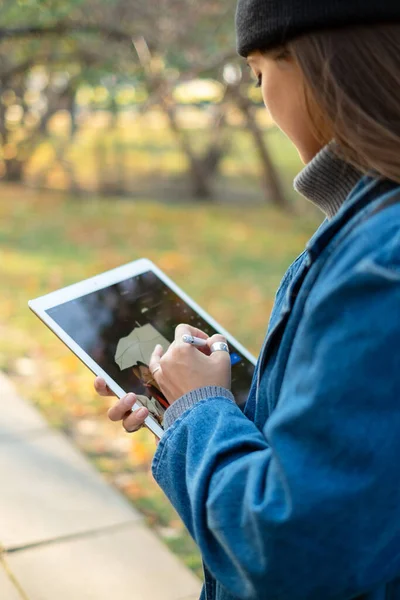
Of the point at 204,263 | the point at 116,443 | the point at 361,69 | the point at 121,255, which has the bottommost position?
the point at 204,263

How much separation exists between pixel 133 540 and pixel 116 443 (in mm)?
1001

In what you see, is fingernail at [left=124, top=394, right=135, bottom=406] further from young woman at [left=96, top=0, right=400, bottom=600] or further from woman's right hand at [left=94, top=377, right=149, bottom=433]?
young woman at [left=96, top=0, right=400, bottom=600]

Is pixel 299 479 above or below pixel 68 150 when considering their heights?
above

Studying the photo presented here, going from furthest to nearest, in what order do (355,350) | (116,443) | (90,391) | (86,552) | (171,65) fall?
(171,65) → (90,391) → (116,443) → (86,552) → (355,350)

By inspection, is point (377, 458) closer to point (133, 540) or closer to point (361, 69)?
point (361, 69)

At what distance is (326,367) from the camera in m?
0.93

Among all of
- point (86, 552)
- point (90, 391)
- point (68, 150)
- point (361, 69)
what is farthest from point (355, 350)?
point (68, 150)

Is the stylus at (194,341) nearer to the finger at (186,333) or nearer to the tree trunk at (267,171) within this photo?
the finger at (186,333)

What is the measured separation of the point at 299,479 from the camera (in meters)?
0.93

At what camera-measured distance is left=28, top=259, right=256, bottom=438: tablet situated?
1.49m

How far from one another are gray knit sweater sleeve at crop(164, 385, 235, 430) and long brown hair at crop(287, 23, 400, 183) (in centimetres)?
40

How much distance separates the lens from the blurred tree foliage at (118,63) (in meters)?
6.37

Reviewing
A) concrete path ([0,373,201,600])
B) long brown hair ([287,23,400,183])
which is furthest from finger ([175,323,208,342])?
concrete path ([0,373,201,600])

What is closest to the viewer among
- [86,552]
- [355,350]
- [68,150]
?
[355,350]
